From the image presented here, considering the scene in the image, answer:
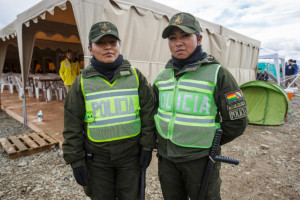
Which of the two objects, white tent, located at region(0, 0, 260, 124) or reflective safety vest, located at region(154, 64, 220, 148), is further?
white tent, located at region(0, 0, 260, 124)

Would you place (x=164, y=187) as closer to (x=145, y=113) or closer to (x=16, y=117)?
(x=145, y=113)

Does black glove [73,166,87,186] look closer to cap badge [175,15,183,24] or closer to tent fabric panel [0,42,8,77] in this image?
cap badge [175,15,183,24]

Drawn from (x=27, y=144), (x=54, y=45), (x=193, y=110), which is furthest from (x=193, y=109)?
(x=54, y=45)

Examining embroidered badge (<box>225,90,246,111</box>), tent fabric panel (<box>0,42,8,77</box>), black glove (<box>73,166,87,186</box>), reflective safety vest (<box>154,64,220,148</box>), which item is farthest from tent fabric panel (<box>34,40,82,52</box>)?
embroidered badge (<box>225,90,246,111</box>)

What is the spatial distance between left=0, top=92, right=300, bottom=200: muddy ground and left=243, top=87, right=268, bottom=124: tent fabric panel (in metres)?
1.52

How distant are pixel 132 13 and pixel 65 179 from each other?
3064 mm

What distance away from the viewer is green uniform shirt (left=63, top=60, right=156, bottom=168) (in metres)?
1.47

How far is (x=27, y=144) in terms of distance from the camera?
384cm

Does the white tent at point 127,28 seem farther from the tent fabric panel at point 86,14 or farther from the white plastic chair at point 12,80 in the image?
Answer: the white plastic chair at point 12,80

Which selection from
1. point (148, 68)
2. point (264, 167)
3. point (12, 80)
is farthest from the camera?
point (12, 80)

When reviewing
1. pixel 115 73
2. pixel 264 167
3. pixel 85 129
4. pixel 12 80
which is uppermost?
pixel 115 73

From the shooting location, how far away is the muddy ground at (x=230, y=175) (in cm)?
248

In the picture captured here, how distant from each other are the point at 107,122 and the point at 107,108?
114 millimetres

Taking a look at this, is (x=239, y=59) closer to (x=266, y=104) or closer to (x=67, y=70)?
(x=266, y=104)
